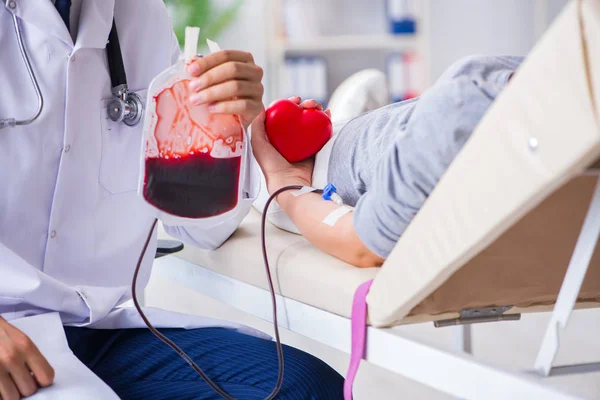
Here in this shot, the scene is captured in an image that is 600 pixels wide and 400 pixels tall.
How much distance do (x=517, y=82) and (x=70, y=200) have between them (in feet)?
2.34

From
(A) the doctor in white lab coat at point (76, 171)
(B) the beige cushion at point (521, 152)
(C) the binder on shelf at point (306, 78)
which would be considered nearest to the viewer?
(B) the beige cushion at point (521, 152)

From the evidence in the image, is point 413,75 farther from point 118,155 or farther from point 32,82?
point 32,82

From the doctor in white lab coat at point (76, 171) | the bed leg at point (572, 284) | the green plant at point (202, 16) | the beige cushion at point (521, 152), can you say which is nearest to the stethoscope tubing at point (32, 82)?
the doctor in white lab coat at point (76, 171)

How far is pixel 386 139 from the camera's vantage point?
1125 mm

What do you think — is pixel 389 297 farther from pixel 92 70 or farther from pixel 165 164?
pixel 92 70

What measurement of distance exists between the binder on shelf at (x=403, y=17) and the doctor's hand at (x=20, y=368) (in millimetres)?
3528

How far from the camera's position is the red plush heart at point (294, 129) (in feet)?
4.23

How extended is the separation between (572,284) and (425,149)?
22 centimetres

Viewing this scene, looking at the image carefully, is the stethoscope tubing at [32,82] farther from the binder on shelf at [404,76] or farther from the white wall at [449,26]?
the binder on shelf at [404,76]

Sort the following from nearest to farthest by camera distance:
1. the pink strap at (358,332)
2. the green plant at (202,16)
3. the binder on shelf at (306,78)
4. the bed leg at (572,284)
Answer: the bed leg at (572,284) < the pink strap at (358,332) < the green plant at (202,16) < the binder on shelf at (306,78)

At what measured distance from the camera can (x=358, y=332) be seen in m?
0.89

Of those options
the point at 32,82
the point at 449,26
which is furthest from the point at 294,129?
the point at 449,26

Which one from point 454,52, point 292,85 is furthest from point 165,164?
point 454,52

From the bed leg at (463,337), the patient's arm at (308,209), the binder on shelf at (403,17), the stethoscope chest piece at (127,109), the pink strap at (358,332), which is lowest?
the bed leg at (463,337)
